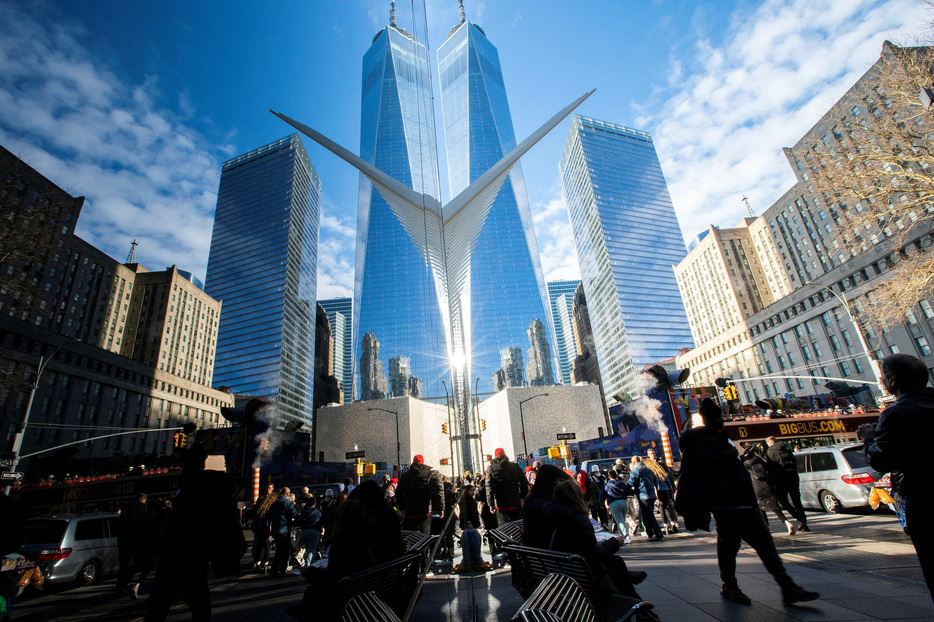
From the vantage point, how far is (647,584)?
4.95 m

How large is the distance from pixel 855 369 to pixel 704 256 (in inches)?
2190

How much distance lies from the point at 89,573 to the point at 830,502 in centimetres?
1726

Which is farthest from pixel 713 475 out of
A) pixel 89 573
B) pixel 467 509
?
pixel 89 573

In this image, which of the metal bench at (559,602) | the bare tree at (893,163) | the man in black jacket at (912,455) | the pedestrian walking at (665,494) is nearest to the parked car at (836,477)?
the pedestrian walking at (665,494)

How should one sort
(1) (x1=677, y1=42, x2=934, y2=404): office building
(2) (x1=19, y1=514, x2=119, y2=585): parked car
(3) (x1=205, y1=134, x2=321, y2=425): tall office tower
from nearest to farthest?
(2) (x1=19, y1=514, x2=119, y2=585): parked car
(1) (x1=677, y1=42, x2=934, y2=404): office building
(3) (x1=205, y1=134, x2=321, y2=425): tall office tower

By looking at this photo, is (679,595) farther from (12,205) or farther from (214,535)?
(12,205)

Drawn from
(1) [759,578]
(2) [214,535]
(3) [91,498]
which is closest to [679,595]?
(1) [759,578]

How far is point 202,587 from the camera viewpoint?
12.2ft

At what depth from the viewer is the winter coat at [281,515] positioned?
879cm

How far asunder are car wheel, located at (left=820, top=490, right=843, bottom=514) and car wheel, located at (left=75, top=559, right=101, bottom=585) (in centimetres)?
1719

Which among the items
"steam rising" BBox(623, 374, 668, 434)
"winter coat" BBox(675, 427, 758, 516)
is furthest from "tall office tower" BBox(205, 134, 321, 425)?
"winter coat" BBox(675, 427, 758, 516)

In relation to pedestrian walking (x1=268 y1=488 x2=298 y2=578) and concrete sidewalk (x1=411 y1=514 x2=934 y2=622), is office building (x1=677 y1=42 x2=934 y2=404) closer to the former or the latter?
concrete sidewalk (x1=411 y1=514 x2=934 y2=622)

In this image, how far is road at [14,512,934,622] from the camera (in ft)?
14.4

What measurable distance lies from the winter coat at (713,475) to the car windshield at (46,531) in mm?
11958
